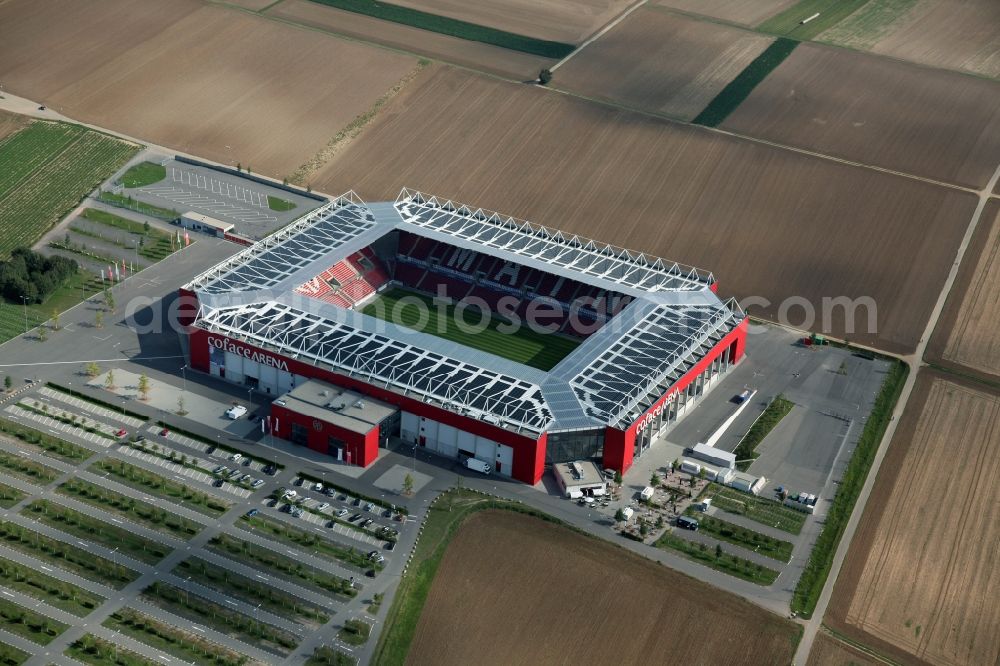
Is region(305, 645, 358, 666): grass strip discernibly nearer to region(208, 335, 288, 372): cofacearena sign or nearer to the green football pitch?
region(208, 335, 288, 372): cofacearena sign

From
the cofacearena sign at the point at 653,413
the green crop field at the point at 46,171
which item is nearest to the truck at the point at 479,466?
the cofacearena sign at the point at 653,413

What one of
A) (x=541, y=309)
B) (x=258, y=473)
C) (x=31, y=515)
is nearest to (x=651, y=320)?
(x=541, y=309)

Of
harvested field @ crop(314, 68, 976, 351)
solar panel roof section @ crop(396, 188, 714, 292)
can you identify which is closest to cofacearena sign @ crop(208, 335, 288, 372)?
solar panel roof section @ crop(396, 188, 714, 292)

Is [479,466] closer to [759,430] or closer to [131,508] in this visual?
[759,430]

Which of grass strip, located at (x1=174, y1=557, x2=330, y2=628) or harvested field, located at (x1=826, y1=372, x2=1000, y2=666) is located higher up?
harvested field, located at (x1=826, y1=372, x2=1000, y2=666)

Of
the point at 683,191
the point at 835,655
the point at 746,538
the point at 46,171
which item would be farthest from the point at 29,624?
the point at 683,191

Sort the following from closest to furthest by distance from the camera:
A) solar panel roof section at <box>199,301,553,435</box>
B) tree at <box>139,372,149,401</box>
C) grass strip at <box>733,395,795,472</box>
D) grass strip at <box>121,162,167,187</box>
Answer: solar panel roof section at <box>199,301,553,435</box>, grass strip at <box>733,395,795,472</box>, tree at <box>139,372,149,401</box>, grass strip at <box>121,162,167,187</box>

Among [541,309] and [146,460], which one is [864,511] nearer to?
[541,309]
